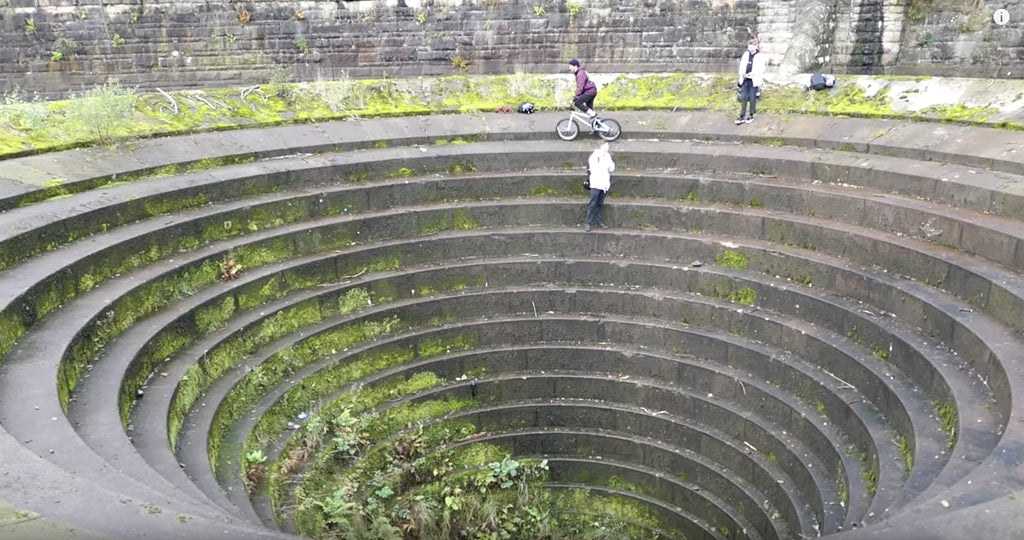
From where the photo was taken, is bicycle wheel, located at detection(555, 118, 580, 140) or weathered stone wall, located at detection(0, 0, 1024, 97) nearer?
bicycle wheel, located at detection(555, 118, 580, 140)

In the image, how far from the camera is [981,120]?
31.8ft

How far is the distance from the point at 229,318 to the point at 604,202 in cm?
490

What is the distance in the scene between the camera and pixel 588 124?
38.1 ft

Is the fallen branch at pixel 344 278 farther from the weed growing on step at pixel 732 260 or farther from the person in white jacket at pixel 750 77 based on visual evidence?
the person in white jacket at pixel 750 77

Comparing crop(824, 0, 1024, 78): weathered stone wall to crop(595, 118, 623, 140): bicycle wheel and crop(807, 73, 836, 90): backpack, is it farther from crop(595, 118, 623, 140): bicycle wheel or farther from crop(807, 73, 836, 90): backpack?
crop(595, 118, 623, 140): bicycle wheel

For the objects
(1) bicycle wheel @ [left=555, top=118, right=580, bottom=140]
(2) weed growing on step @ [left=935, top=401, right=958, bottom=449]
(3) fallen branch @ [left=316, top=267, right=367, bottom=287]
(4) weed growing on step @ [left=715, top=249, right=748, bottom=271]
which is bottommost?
(2) weed growing on step @ [left=935, top=401, right=958, bottom=449]

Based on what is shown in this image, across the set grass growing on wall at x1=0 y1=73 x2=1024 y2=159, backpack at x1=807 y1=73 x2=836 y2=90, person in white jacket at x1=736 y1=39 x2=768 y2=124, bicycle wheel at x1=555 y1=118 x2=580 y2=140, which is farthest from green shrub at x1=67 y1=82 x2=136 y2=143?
backpack at x1=807 y1=73 x2=836 y2=90

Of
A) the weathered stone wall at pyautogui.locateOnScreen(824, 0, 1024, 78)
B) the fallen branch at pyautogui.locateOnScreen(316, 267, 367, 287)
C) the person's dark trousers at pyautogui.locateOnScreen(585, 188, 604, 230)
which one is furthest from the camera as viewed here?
the weathered stone wall at pyautogui.locateOnScreen(824, 0, 1024, 78)

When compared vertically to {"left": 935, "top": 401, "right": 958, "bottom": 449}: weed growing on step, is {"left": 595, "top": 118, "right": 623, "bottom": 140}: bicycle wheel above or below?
above

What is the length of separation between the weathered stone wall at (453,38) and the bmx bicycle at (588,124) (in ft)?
13.6

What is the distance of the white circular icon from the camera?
14297mm

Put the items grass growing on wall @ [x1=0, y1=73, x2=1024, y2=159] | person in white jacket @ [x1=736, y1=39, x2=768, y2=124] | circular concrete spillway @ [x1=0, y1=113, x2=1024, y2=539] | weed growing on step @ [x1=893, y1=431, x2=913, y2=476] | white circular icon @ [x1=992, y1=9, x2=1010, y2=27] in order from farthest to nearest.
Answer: white circular icon @ [x1=992, y1=9, x2=1010, y2=27]
person in white jacket @ [x1=736, y1=39, x2=768, y2=124]
grass growing on wall @ [x1=0, y1=73, x2=1024, y2=159]
circular concrete spillway @ [x1=0, y1=113, x2=1024, y2=539]
weed growing on step @ [x1=893, y1=431, x2=913, y2=476]

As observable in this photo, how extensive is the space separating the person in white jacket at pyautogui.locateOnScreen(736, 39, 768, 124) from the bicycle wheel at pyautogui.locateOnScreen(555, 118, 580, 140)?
2.35 meters

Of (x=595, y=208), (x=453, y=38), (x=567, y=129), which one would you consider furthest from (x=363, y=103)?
(x=453, y=38)
